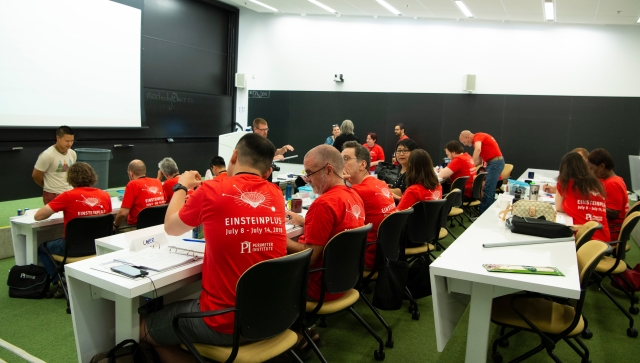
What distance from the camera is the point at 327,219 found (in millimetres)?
2482

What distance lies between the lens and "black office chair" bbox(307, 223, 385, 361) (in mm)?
2410

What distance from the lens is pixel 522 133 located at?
9.31m

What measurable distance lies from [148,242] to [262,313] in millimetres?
907

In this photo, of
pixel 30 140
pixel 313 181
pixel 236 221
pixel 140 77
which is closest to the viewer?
pixel 236 221

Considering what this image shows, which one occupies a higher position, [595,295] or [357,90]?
[357,90]

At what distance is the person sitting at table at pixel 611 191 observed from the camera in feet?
13.4

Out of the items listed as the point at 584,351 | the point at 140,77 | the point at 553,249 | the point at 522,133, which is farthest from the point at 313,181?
the point at 522,133

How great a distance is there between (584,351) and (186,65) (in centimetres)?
928

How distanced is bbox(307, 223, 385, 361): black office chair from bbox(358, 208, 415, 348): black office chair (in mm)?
304

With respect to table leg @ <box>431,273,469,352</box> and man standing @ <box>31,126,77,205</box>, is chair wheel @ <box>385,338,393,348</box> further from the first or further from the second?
man standing @ <box>31,126,77,205</box>

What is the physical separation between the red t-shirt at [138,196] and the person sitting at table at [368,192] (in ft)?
5.68

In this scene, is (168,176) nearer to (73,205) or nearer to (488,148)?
(73,205)

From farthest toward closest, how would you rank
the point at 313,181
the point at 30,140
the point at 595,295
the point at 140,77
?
the point at 140,77 < the point at 30,140 < the point at 595,295 < the point at 313,181

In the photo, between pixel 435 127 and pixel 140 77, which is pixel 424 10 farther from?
pixel 140 77
